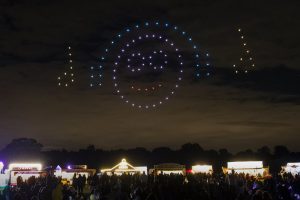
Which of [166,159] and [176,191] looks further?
[166,159]

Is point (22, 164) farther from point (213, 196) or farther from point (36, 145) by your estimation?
point (36, 145)

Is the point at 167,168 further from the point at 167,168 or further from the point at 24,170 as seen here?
the point at 24,170

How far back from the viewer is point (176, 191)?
15.6 metres

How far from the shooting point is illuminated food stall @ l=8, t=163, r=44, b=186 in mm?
34062

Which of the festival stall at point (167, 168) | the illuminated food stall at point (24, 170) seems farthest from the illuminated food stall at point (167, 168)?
the illuminated food stall at point (24, 170)

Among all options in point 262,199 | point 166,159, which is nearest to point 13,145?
point 166,159

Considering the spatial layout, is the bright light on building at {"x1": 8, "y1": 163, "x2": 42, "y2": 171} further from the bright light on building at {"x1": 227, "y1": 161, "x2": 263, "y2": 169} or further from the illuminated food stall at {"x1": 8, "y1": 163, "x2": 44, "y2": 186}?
the bright light on building at {"x1": 227, "y1": 161, "x2": 263, "y2": 169}

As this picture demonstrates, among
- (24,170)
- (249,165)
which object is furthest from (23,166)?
(249,165)

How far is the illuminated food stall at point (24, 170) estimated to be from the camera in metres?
34.1

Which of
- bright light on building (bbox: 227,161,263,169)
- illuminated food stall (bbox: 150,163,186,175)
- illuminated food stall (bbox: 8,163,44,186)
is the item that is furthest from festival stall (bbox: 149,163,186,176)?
illuminated food stall (bbox: 8,163,44,186)

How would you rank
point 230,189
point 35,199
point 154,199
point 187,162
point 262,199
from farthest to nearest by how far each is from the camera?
point 187,162 → point 35,199 → point 230,189 → point 154,199 → point 262,199

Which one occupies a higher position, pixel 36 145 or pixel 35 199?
pixel 36 145

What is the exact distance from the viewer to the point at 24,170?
34.6 m

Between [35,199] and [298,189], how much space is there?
11612 millimetres
